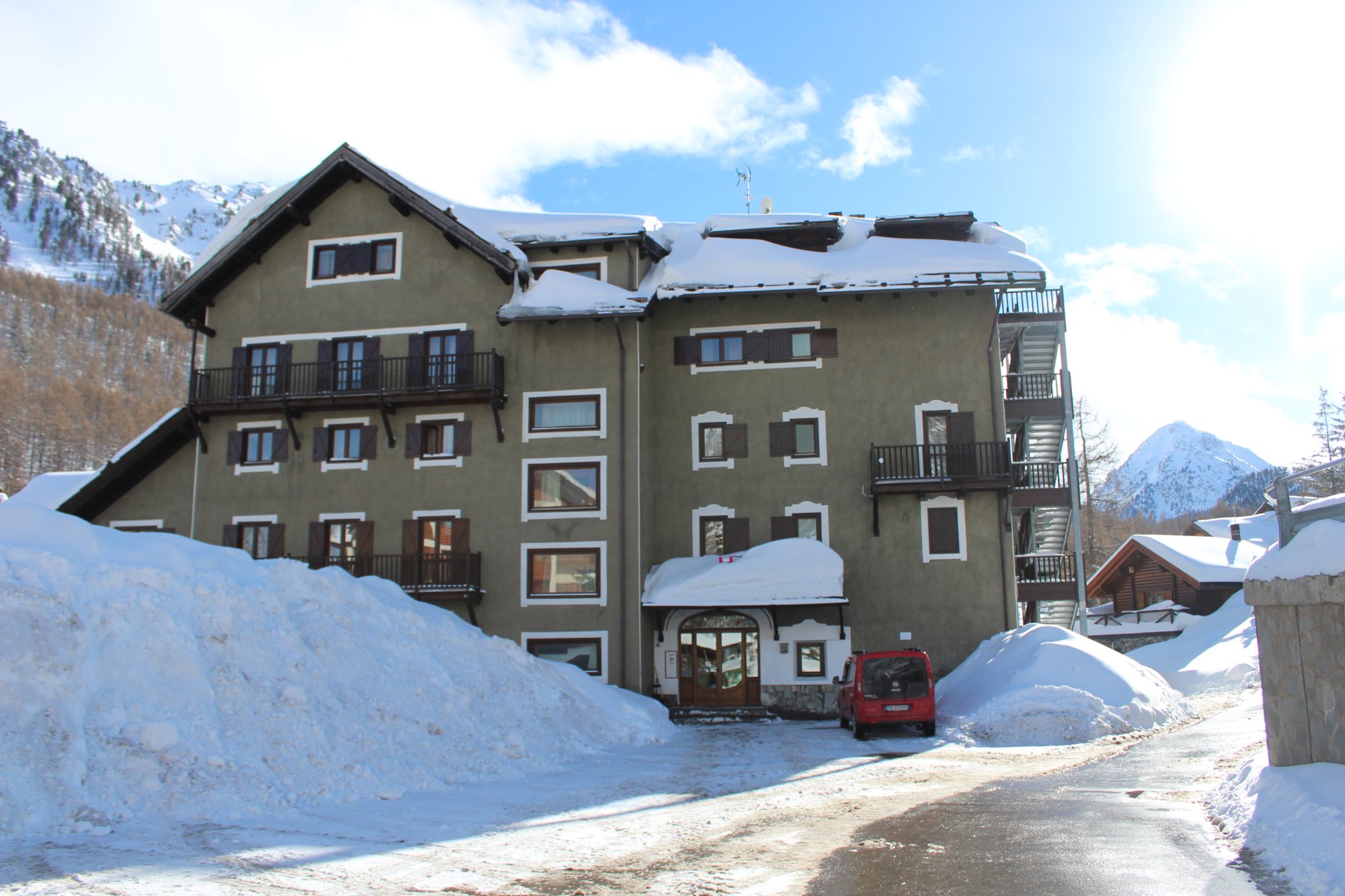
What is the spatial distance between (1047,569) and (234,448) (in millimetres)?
25177

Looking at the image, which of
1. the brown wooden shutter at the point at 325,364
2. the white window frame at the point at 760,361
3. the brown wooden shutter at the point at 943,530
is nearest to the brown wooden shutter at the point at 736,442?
the white window frame at the point at 760,361

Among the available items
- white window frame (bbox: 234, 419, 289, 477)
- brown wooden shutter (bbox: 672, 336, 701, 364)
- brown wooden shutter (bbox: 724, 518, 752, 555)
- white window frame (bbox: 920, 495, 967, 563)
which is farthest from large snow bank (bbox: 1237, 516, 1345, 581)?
white window frame (bbox: 234, 419, 289, 477)

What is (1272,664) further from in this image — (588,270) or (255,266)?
(255,266)

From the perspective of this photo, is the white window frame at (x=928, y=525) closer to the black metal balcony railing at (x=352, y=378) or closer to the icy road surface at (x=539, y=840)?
the icy road surface at (x=539, y=840)

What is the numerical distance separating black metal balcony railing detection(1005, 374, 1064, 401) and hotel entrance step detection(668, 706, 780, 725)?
1223 centimetres

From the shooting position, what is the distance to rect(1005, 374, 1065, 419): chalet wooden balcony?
102 ft

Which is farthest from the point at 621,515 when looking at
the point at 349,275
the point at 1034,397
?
the point at 1034,397

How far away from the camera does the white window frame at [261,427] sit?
31.6m

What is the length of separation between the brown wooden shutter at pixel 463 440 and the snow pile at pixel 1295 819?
73.6ft

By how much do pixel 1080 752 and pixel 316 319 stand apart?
81.0 feet

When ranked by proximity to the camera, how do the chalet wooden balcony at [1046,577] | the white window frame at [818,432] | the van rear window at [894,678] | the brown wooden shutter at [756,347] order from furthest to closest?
1. the brown wooden shutter at [756,347]
2. the white window frame at [818,432]
3. the chalet wooden balcony at [1046,577]
4. the van rear window at [894,678]

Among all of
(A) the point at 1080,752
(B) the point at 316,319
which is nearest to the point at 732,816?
(A) the point at 1080,752

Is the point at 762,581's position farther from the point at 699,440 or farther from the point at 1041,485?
the point at 1041,485

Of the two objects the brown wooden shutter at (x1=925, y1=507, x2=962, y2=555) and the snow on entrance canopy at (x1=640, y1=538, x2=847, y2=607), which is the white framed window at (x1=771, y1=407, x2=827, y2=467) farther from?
the brown wooden shutter at (x1=925, y1=507, x2=962, y2=555)
